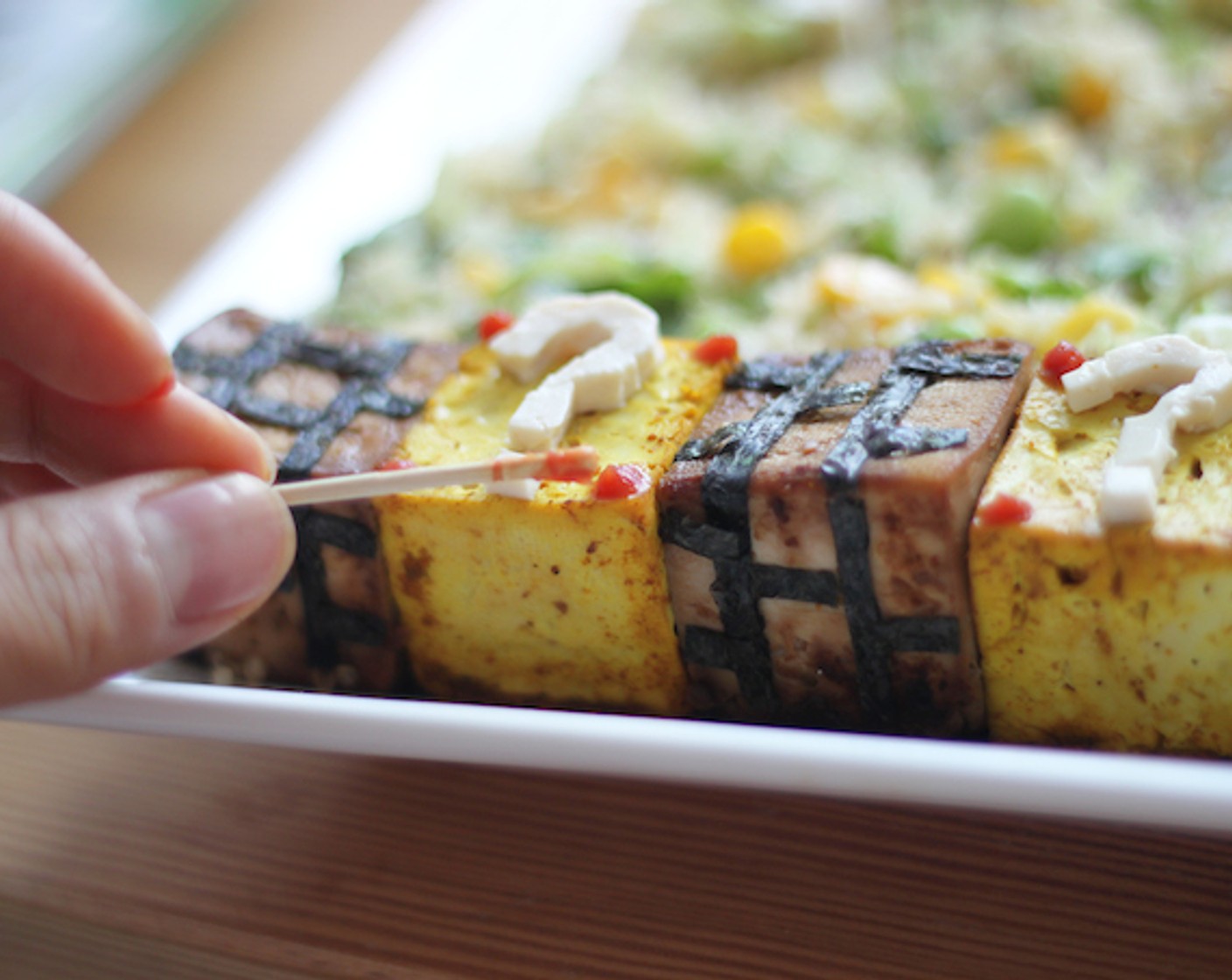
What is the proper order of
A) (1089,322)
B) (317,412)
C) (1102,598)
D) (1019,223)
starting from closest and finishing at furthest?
1. (1102,598)
2. (317,412)
3. (1089,322)
4. (1019,223)

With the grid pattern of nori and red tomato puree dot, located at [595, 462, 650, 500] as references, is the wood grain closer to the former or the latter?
the grid pattern of nori

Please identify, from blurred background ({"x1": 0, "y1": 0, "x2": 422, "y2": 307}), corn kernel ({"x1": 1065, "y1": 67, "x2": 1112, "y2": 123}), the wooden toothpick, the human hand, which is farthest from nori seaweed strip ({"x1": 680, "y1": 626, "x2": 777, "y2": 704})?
corn kernel ({"x1": 1065, "y1": 67, "x2": 1112, "y2": 123})

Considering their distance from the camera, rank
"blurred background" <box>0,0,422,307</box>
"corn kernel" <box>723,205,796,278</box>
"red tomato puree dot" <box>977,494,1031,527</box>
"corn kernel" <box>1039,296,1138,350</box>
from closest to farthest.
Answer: "red tomato puree dot" <box>977,494,1031,527</box> < "corn kernel" <box>1039,296,1138,350</box> < "corn kernel" <box>723,205,796,278</box> < "blurred background" <box>0,0,422,307</box>

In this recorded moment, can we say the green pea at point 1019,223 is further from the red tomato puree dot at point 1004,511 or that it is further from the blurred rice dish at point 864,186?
the red tomato puree dot at point 1004,511

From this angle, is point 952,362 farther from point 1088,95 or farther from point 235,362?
point 1088,95

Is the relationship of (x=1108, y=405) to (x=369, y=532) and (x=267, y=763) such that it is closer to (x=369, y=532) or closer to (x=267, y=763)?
(x=369, y=532)

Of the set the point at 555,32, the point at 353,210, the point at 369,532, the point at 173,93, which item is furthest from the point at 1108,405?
the point at 173,93

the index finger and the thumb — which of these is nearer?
the thumb

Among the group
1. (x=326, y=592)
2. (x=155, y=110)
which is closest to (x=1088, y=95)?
(x=326, y=592)
